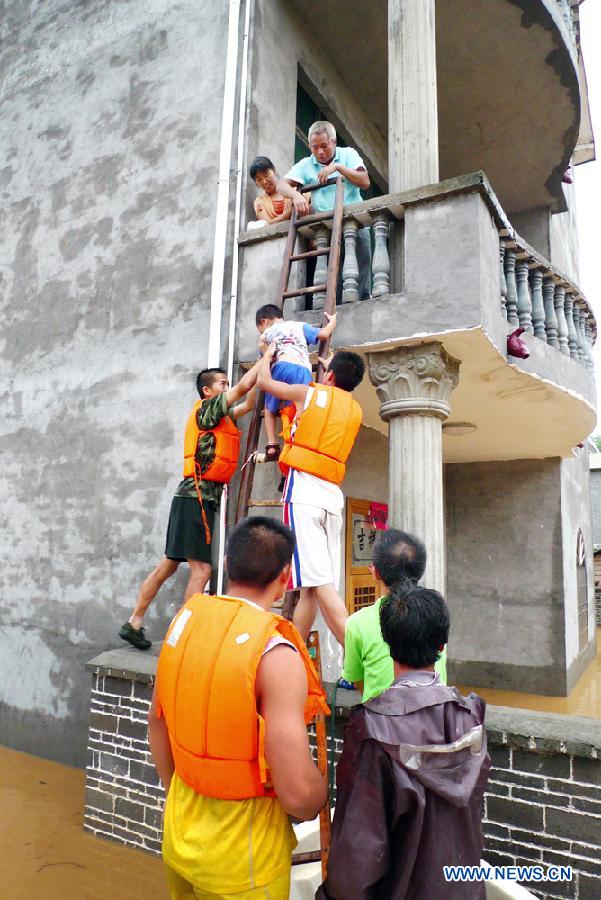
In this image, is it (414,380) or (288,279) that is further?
(288,279)

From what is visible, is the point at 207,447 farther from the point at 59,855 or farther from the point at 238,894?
the point at 238,894

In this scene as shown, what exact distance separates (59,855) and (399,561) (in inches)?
139

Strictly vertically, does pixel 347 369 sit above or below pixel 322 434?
above

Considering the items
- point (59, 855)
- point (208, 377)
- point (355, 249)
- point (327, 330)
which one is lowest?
point (59, 855)

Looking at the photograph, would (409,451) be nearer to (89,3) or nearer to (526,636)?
(526,636)

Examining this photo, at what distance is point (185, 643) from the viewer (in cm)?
207

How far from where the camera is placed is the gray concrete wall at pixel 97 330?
19.5 ft

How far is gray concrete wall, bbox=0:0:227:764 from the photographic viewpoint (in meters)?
5.95

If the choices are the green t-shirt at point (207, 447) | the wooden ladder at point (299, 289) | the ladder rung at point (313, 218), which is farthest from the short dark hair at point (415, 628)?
the ladder rung at point (313, 218)

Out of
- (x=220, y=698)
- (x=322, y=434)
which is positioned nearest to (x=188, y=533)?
(x=322, y=434)

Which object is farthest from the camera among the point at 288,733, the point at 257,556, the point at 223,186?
the point at 223,186

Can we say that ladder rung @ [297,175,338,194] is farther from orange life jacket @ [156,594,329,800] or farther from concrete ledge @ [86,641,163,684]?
orange life jacket @ [156,594,329,800]

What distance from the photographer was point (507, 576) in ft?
29.5

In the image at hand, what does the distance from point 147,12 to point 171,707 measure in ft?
25.1
